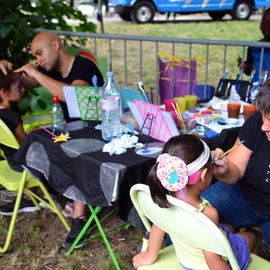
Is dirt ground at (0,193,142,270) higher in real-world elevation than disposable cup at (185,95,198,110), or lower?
lower

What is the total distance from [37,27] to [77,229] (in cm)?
252

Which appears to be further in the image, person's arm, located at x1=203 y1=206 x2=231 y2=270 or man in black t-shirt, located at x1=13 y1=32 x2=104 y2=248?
man in black t-shirt, located at x1=13 y1=32 x2=104 y2=248

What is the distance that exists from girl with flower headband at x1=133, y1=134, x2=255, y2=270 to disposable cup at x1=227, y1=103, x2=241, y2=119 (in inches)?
39.4

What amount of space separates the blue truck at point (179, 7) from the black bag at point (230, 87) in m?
13.1

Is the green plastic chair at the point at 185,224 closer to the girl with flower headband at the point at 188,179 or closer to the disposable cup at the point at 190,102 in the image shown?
the girl with flower headband at the point at 188,179

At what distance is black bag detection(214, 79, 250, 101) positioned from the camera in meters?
3.09

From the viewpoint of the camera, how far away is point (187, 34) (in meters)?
13.3

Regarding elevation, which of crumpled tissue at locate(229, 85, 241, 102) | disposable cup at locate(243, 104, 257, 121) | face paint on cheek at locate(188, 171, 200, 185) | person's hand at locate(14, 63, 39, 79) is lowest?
crumpled tissue at locate(229, 85, 241, 102)

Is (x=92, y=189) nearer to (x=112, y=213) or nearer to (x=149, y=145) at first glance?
(x=149, y=145)

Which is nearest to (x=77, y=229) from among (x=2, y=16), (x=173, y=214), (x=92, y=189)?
(x=92, y=189)

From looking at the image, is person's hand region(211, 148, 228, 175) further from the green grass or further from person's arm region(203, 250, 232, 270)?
the green grass

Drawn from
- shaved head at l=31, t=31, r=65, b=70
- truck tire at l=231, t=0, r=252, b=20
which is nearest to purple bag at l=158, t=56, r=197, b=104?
shaved head at l=31, t=31, r=65, b=70

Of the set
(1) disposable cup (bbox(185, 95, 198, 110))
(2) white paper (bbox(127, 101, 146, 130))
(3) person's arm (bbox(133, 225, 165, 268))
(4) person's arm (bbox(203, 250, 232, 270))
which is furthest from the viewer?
(1) disposable cup (bbox(185, 95, 198, 110))

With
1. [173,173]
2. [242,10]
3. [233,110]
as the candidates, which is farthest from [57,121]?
[242,10]
